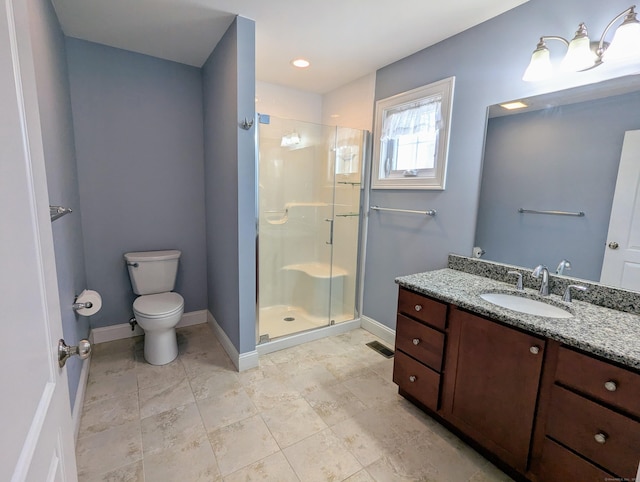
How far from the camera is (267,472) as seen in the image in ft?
4.81

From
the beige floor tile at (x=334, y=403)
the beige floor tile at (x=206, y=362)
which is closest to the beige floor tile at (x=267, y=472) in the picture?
the beige floor tile at (x=334, y=403)

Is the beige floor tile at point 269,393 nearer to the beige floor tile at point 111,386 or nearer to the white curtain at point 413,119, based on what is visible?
the beige floor tile at point 111,386

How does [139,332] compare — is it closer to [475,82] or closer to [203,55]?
[203,55]

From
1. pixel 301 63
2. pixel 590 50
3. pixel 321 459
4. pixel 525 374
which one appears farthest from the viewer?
pixel 301 63

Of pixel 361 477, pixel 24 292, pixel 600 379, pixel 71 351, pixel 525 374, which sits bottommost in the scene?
pixel 361 477

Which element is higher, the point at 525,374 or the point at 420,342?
the point at 525,374

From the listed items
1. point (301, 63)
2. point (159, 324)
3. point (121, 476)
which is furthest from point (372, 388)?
point (301, 63)

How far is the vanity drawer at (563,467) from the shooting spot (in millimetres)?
1145

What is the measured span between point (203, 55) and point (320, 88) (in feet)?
3.80

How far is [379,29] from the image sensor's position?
2.01 m

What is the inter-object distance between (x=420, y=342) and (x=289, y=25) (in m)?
2.15

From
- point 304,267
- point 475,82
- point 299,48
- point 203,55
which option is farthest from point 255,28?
point 304,267

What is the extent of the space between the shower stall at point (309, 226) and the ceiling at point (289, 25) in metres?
0.61

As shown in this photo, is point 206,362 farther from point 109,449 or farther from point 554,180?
point 554,180
